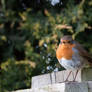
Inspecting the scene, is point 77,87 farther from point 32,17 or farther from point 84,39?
point 32,17

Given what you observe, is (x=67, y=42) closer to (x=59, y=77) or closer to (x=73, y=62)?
(x=73, y=62)

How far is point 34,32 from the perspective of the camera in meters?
3.17

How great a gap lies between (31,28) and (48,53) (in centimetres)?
36

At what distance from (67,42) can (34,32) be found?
0.87 meters

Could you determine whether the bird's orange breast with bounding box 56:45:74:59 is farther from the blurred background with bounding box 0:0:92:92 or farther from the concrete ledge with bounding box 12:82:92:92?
the concrete ledge with bounding box 12:82:92:92

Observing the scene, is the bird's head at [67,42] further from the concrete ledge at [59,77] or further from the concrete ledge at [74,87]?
the concrete ledge at [74,87]

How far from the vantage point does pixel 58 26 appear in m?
2.96

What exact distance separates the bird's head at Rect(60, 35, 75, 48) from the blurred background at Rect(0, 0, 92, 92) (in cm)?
34

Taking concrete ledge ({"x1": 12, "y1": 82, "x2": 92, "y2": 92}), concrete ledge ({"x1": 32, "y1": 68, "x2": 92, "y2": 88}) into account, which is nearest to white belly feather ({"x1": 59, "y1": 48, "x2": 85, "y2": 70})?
concrete ledge ({"x1": 32, "y1": 68, "x2": 92, "y2": 88})

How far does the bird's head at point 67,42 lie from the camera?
2332mm

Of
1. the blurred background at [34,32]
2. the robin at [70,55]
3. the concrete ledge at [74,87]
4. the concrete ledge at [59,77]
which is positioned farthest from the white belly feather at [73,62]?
the concrete ledge at [74,87]

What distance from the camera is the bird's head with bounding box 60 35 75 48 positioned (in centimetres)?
233

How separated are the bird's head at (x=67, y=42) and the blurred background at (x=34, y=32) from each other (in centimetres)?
34

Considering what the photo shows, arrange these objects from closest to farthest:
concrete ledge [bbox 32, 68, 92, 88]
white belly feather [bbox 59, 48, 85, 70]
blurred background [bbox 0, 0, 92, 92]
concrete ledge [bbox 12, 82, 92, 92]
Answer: concrete ledge [bbox 12, 82, 92, 92] < concrete ledge [bbox 32, 68, 92, 88] < white belly feather [bbox 59, 48, 85, 70] < blurred background [bbox 0, 0, 92, 92]
